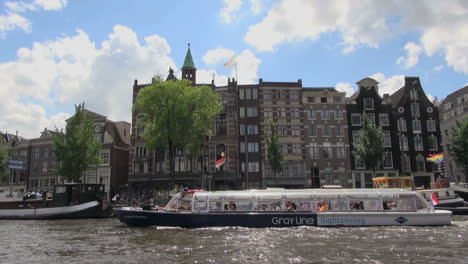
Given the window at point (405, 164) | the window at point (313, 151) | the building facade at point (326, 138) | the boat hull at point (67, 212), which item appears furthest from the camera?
the window at point (313, 151)

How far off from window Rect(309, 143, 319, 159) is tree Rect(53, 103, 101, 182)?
30.1m

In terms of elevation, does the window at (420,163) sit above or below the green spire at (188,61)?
below

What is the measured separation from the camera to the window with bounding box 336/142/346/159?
54.9 m

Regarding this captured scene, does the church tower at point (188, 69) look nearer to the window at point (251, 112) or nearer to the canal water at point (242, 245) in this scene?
the window at point (251, 112)

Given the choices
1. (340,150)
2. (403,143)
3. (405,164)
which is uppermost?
(403,143)

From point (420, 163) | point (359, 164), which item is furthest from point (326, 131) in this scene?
point (420, 163)

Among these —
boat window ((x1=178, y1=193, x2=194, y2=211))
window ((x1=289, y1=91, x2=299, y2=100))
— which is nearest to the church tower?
window ((x1=289, y1=91, x2=299, y2=100))

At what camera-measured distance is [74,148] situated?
44469mm

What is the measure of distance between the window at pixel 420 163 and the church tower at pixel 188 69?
35.7m

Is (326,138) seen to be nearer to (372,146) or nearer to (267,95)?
(372,146)

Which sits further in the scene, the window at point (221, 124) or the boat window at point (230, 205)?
the window at point (221, 124)

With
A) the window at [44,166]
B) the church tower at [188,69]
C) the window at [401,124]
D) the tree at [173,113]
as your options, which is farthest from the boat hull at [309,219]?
the window at [44,166]

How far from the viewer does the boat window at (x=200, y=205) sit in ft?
84.7

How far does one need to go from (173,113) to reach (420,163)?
3778 centimetres
